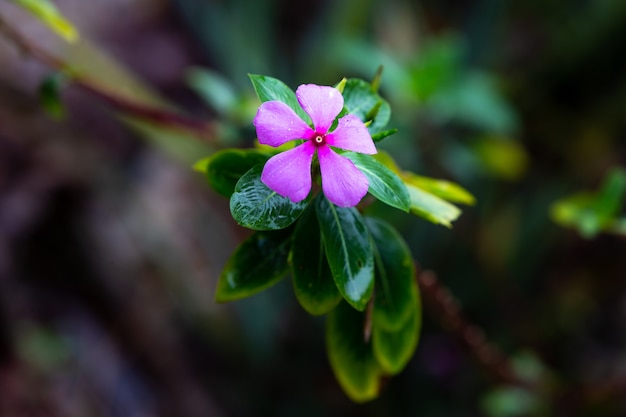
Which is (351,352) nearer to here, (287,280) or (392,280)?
(392,280)

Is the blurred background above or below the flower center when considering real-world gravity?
above

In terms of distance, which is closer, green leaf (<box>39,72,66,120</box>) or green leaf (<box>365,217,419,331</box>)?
green leaf (<box>365,217,419,331</box>)

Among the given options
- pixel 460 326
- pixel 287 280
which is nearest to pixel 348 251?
pixel 460 326

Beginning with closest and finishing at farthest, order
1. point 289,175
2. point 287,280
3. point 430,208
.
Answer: point 289,175 → point 430,208 → point 287,280

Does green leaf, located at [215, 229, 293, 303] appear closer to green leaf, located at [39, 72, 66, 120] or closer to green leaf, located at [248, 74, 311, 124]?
green leaf, located at [248, 74, 311, 124]

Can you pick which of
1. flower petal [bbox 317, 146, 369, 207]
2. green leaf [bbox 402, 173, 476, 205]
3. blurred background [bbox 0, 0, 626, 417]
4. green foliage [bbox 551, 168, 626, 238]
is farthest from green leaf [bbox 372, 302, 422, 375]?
blurred background [bbox 0, 0, 626, 417]

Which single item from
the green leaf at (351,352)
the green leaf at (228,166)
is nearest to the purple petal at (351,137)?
the green leaf at (228,166)
